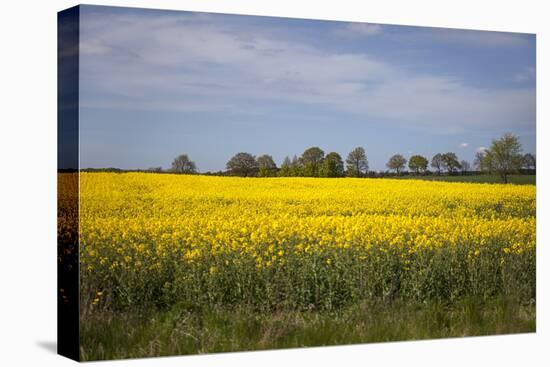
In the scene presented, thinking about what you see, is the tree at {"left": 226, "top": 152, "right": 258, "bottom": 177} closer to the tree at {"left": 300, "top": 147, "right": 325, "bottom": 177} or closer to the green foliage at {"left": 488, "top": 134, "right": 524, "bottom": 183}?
the tree at {"left": 300, "top": 147, "right": 325, "bottom": 177}

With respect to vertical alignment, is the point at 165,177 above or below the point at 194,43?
below

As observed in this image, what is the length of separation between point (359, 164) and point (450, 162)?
1.20 metres

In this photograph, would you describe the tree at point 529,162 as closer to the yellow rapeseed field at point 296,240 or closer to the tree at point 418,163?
the yellow rapeseed field at point 296,240

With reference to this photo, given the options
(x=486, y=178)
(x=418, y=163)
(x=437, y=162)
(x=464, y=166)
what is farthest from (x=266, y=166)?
(x=486, y=178)

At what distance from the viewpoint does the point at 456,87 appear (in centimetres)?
1177

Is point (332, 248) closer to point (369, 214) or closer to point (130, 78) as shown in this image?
point (369, 214)

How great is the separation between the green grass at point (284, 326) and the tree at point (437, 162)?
5.05ft

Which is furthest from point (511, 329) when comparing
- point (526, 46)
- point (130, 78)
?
point (130, 78)

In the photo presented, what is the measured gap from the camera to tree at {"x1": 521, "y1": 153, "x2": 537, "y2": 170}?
1212cm

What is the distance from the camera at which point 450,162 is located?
11797mm

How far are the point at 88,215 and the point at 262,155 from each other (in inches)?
81.4

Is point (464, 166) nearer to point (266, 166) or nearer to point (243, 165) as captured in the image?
point (266, 166)

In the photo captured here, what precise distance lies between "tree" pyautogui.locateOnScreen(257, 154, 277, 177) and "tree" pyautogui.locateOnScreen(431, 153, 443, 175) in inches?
78.3

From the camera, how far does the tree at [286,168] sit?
10.9 meters
